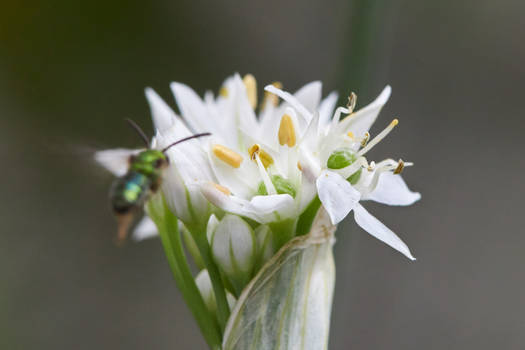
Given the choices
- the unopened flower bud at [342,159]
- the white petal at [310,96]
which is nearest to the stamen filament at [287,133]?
the unopened flower bud at [342,159]

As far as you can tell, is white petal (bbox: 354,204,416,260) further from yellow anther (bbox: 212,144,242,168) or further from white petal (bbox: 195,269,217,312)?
white petal (bbox: 195,269,217,312)

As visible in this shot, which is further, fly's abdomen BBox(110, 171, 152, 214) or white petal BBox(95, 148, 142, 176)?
white petal BBox(95, 148, 142, 176)

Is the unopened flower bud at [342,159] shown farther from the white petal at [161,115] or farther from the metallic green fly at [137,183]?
the white petal at [161,115]

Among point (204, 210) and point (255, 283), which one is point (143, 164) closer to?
point (204, 210)

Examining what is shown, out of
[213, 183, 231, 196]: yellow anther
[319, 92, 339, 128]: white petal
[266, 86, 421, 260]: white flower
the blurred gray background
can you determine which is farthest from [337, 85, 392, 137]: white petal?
the blurred gray background

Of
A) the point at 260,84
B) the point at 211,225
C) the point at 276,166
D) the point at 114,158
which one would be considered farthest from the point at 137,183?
the point at 260,84

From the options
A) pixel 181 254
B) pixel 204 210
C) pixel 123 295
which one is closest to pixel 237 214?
pixel 204 210
